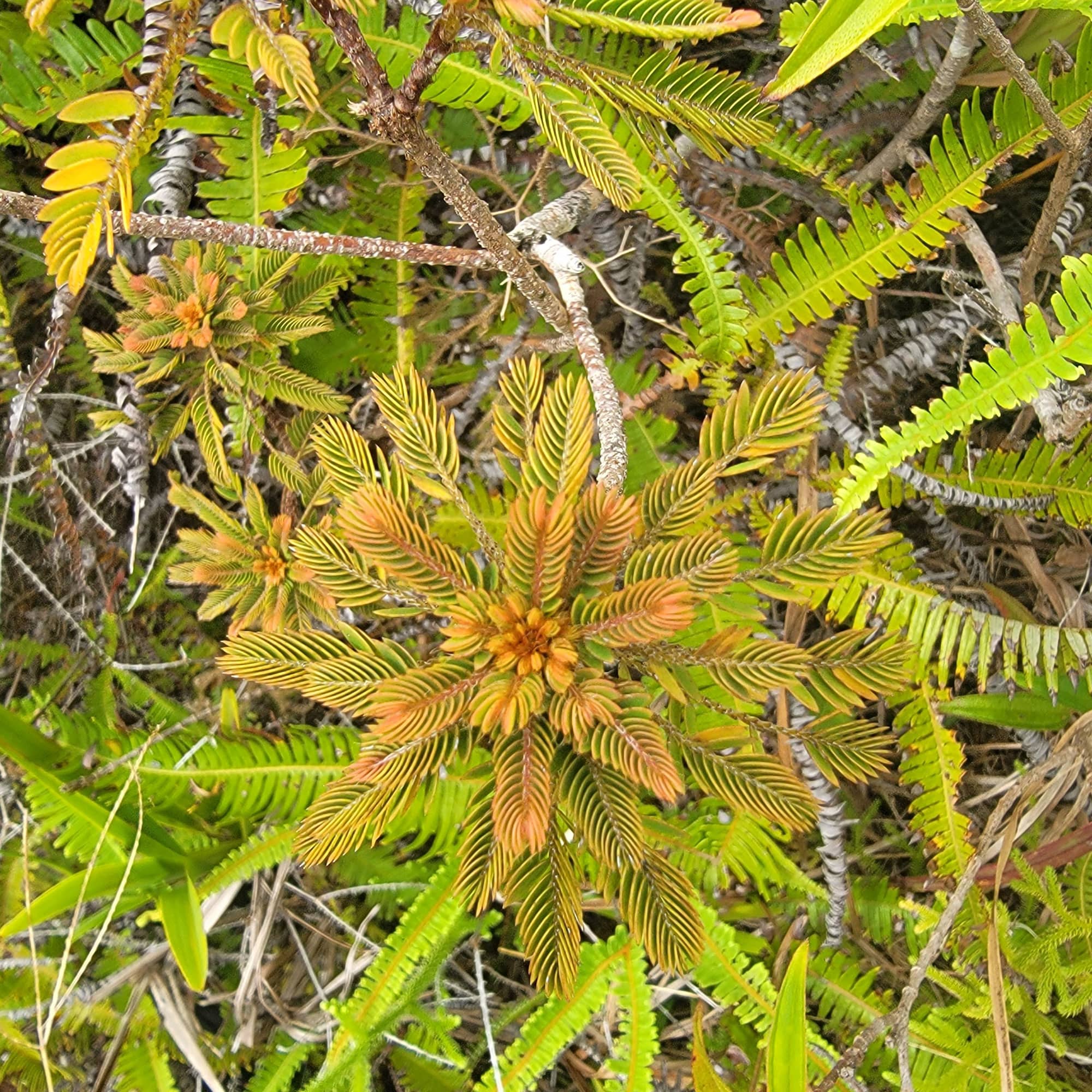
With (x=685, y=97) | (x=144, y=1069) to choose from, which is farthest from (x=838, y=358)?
(x=144, y=1069)

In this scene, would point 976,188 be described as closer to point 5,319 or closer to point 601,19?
point 601,19

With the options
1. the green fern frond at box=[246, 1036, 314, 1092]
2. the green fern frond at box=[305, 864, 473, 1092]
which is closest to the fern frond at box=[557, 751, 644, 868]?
the green fern frond at box=[305, 864, 473, 1092]

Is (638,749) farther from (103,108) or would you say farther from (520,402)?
(103,108)

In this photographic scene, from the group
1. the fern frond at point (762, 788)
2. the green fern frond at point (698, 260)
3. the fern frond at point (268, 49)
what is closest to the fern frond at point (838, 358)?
the green fern frond at point (698, 260)

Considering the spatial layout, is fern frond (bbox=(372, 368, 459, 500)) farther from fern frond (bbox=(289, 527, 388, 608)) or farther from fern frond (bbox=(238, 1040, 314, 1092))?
fern frond (bbox=(238, 1040, 314, 1092))

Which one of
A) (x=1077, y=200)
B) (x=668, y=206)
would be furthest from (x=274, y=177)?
(x=1077, y=200)

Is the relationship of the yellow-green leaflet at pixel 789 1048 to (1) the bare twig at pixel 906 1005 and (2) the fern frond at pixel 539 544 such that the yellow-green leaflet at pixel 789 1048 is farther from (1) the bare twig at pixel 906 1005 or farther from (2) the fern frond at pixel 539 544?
(2) the fern frond at pixel 539 544
